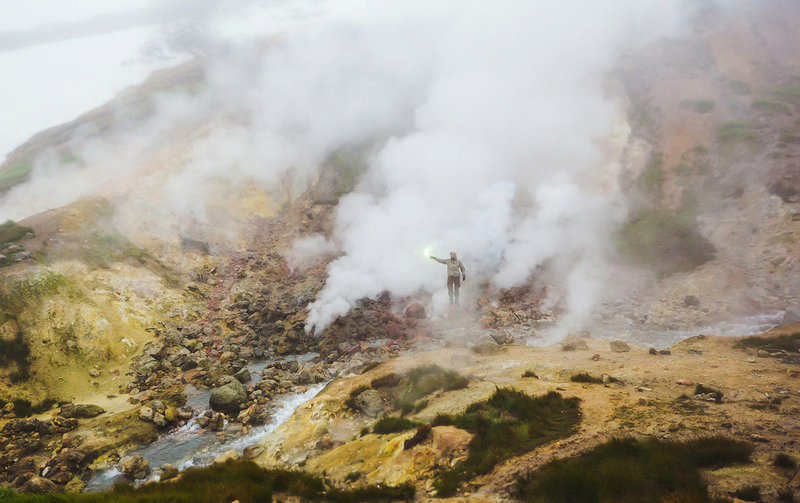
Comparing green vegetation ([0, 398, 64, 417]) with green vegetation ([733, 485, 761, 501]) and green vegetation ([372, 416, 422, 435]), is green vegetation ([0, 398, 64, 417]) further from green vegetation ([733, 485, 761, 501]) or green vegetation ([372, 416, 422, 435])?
green vegetation ([733, 485, 761, 501])

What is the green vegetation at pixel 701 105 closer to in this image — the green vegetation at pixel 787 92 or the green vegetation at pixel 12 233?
the green vegetation at pixel 787 92

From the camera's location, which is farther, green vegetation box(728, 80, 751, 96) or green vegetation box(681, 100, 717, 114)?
green vegetation box(728, 80, 751, 96)

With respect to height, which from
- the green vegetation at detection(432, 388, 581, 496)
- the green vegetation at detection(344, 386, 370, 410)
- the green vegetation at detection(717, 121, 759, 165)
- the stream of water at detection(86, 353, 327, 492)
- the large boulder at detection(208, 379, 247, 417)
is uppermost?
the green vegetation at detection(717, 121, 759, 165)

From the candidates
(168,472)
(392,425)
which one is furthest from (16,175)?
(392,425)

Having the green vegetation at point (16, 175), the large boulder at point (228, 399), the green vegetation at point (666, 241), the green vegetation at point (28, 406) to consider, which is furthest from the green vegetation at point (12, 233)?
the green vegetation at point (666, 241)

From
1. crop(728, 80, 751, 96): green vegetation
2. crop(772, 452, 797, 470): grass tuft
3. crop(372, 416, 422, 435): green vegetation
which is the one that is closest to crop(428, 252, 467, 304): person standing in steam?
crop(372, 416, 422, 435): green vegetation

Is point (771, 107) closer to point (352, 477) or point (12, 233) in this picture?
point (352, 477)

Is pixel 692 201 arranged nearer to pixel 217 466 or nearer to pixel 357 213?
pixel 357 213
